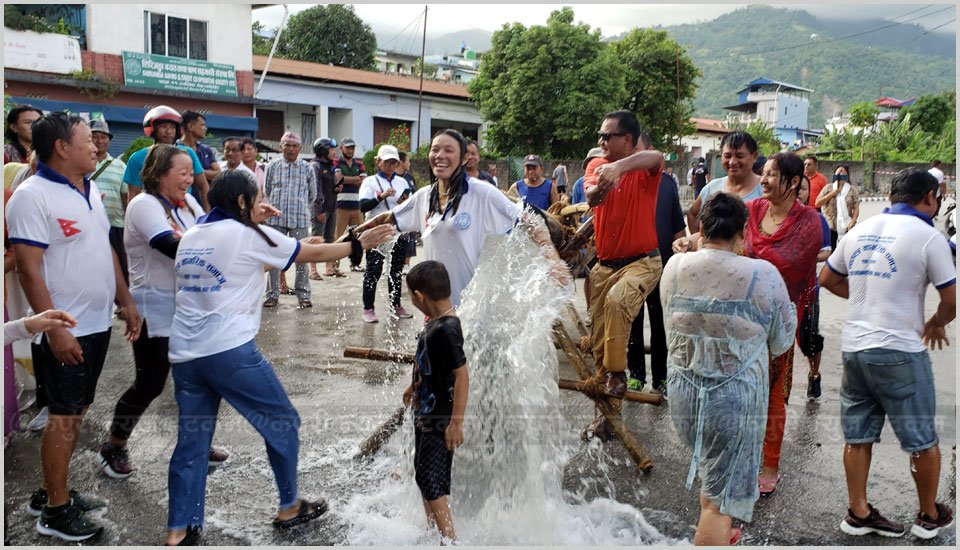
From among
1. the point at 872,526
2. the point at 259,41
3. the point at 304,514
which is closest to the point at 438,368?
the point at 304,514

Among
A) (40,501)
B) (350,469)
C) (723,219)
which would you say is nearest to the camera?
(723,219)

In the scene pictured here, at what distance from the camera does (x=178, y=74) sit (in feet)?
80.2

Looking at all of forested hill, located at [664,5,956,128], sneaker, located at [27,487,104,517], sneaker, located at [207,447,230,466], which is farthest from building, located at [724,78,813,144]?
sneaker, located at [27,487,104,517]

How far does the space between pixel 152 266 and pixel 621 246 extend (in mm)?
2890

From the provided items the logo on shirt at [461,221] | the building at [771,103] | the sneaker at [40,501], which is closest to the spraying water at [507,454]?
the logo on shirt at [461,221]

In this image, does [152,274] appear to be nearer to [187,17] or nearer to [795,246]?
[795,246]

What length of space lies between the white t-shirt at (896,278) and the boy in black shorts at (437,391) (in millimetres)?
2041

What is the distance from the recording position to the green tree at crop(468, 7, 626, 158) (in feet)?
112

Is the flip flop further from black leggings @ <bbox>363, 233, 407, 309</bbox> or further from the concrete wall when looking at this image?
the concrete wall

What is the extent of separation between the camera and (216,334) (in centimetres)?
334

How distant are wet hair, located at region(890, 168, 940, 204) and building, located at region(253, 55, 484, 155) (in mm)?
30022

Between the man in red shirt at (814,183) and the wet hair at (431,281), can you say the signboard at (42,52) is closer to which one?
the man in red shirt at (814,183)

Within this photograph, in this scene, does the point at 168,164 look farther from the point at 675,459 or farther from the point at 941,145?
the point at 941,145

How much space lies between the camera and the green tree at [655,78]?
40.9 meters
